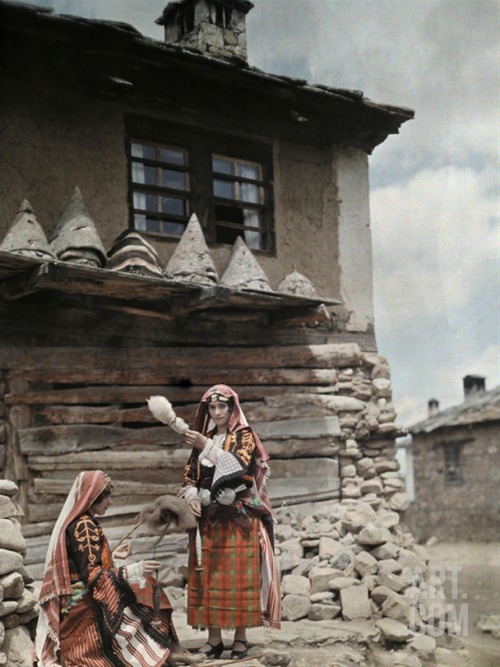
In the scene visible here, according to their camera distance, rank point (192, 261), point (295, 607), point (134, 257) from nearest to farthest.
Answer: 1. point (295, 607)
2. point (134, 257)
3. point (192, 261)

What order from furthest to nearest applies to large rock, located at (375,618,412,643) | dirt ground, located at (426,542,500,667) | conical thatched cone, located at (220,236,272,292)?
dirt ground, located at (426,542,500,667) < conical thatched cone, located at (220,236,272,292) < large rock, located at (375,618,412,643)

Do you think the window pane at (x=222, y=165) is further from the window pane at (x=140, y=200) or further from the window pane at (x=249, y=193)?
the window pane at (x=140, y=200)

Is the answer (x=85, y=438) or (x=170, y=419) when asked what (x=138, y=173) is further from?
(x=170, y=419)

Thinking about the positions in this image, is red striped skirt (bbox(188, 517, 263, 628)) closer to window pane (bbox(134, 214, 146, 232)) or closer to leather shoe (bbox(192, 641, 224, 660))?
leather shoe (bbox(192, 641, 224, 660))

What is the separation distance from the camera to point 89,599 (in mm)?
4777

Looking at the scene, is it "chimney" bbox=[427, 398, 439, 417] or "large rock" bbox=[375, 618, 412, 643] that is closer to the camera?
"large rock" bbox=[375, 618, 412, 643]

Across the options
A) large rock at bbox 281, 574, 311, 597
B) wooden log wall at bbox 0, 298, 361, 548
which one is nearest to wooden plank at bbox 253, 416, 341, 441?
wooden log wall at bbox 0, 298, 361, 548

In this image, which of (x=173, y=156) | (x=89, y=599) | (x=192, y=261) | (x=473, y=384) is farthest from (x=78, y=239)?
(x=473, y=384)

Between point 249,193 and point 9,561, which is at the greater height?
point 249,193

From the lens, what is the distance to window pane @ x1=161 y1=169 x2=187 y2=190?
8.72 meters

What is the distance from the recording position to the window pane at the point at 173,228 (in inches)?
342

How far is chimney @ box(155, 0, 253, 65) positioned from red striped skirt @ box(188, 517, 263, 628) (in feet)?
23.4

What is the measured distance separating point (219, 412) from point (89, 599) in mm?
1466

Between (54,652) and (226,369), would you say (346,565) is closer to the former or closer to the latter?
(226,369)
